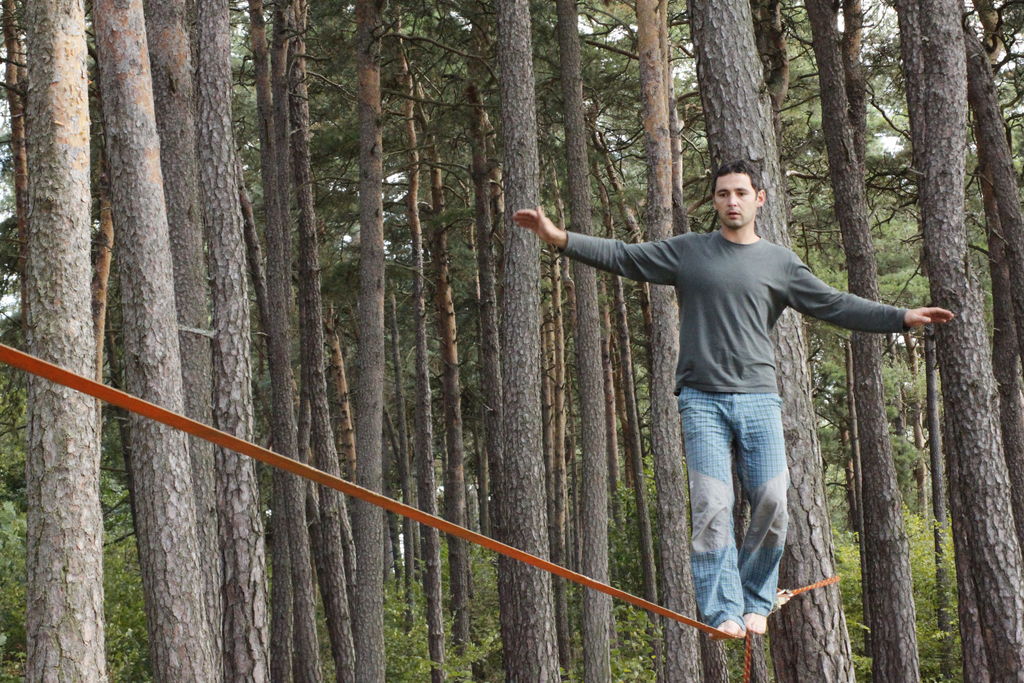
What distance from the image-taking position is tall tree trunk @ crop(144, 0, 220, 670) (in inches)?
374

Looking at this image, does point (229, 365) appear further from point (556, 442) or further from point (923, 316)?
point (556, 442)

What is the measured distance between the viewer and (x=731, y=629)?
4633 millimetres

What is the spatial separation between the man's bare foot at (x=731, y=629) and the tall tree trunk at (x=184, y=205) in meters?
5.91

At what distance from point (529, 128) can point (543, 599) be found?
4.62 meters

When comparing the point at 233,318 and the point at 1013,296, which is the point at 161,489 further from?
the point at 1013,296

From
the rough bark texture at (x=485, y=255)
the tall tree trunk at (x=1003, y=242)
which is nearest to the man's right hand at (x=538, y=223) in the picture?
the tall tree trunk at (x=1003, y=242)

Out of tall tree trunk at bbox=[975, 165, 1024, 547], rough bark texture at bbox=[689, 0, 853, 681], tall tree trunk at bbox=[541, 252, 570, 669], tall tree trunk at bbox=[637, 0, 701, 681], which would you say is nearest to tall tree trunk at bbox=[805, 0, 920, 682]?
tall tree trunk at bbox=[975, 165, 1024, 547]

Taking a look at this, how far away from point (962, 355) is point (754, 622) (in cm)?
491

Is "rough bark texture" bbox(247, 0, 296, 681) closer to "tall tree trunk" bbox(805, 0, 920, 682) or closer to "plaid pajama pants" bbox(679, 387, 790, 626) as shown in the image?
"tall tree trunk" bbox(805, 0, 920, 682)

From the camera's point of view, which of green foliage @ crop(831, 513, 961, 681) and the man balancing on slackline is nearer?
the man balancing on slackline

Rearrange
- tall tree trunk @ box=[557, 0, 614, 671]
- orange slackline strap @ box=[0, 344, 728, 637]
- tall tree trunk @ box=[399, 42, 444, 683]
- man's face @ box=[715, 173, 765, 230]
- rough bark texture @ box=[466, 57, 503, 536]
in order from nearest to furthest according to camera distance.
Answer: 1. orange slackline strap @ box=[0, 344, 728, 637]
2. man's face @ box=[715, 173, 765, 230]
3. tall tree trunk @ box=[557, 0, 614, 671]
4. rough bark texture @ box=[466, 57, 503, 536]
5. tall tree trunk @ box=[399, 42, 444, 683]

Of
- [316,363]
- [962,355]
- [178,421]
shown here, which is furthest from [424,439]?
[178,421]

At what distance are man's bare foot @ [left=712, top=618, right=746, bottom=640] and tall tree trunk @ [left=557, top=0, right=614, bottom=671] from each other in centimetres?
871

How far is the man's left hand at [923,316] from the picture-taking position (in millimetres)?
4496
